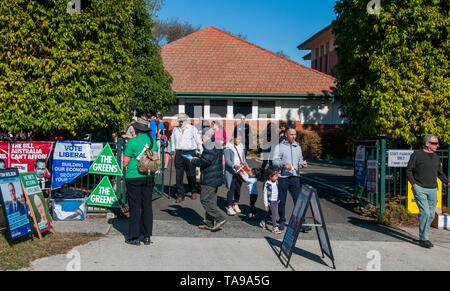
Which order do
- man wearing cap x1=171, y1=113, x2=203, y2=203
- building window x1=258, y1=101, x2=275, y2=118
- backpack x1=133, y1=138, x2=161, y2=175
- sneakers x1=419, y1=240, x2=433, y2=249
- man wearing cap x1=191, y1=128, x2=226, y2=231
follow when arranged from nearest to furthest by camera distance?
backpack x1=133, y1=138, x2=161, y2=175
sneakers x1=419, y1=240, x2=433, y2=249
man wearing cap x1=191, y1=128, x2=226, y2=231
man wearing cap x1=171, y1=113, x2=203, y2=203
building window x1=258, y1=101, x2=275, y2=118

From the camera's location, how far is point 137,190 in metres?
7.16

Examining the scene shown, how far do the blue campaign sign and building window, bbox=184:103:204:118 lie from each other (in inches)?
684

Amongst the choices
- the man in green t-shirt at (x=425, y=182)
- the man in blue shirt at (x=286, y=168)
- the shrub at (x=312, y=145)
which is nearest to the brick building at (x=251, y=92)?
the shrub at (x=312, y=145)

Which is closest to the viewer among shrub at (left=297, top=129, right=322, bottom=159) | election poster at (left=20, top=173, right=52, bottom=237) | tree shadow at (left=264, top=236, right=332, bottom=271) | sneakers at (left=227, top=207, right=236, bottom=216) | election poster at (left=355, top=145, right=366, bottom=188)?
tree shadow at (left=264, top=236, right=332, bottom=271)

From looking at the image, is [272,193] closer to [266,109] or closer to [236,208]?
[236,208]

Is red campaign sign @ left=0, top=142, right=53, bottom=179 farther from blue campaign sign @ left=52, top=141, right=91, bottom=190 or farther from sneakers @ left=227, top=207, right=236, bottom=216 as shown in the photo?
sneakers @ left=227, top=207, right=236, bottom=216

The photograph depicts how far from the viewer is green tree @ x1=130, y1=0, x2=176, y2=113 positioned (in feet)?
61.8

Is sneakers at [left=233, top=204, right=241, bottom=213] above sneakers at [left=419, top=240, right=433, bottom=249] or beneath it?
above

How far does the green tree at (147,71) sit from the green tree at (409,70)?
1127 cm

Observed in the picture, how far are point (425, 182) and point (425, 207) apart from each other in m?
0.43

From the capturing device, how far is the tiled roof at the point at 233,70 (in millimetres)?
26156

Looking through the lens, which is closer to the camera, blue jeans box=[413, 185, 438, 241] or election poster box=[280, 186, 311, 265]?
election poster box=[280, 186, 311, 265]

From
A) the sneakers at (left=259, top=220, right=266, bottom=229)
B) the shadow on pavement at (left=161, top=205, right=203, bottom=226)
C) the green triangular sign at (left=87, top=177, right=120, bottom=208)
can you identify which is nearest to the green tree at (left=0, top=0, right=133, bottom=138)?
the green triangular sign at (left=87, top=177, right=120, bottom=208)

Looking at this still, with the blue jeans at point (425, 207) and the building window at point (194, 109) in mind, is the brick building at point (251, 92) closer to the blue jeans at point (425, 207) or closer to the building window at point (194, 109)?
the building window at point (194, 109)
